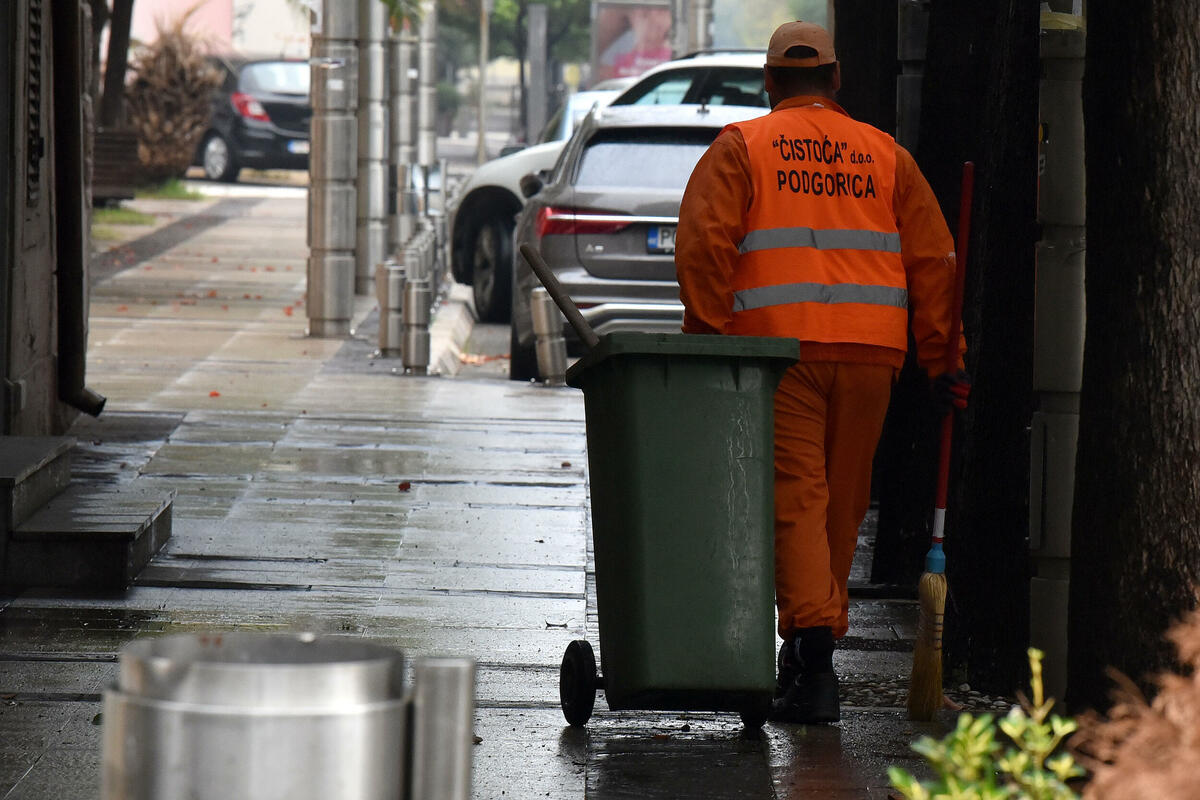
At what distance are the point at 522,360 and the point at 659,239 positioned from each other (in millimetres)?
1780

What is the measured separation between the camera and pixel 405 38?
22516 millimetres

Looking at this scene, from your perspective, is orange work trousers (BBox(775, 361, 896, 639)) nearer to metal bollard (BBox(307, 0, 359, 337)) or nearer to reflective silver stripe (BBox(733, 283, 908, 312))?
reflective silver stripe (BBox(733, 283, 908, 312))

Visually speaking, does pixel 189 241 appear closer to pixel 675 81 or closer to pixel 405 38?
pixel 405 38

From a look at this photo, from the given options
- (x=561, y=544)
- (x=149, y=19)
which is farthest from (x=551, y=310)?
(x=149, y=19)

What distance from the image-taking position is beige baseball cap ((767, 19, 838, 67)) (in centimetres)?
523

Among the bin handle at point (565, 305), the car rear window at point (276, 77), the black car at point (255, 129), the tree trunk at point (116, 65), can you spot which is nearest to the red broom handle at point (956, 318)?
the bin handle at point (565, 305)

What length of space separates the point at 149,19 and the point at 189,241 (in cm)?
3569

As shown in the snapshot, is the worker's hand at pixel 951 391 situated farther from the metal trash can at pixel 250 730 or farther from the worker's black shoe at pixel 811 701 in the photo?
the metal trash can at pixel 250 730

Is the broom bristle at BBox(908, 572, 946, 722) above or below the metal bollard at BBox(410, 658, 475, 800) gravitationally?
below

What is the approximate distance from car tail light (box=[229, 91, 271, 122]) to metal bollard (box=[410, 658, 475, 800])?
104 ft

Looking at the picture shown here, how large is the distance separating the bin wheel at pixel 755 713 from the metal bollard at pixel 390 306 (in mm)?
8407

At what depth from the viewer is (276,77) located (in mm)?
34562

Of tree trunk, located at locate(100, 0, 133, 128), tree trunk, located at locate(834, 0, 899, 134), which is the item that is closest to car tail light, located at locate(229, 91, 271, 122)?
tree trunk, located at locate(100, 0, 133, 128)

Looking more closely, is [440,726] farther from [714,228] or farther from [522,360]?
[522,360]
